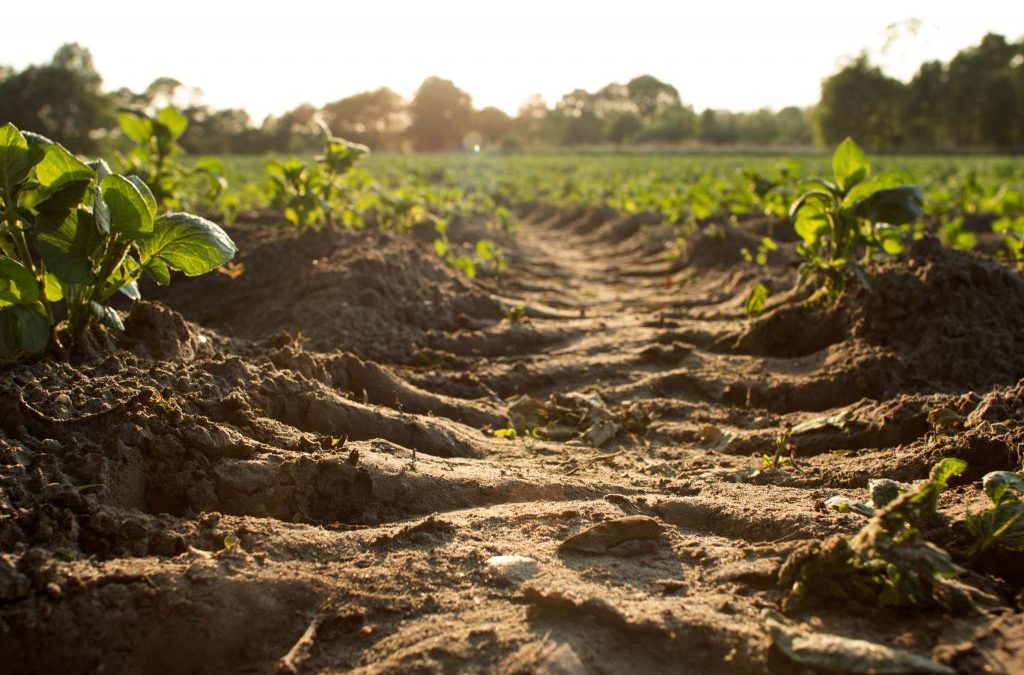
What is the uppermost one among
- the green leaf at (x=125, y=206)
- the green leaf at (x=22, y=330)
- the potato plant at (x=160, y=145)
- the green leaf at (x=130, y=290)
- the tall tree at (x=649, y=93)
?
the tall tree at (x=649, y=93)

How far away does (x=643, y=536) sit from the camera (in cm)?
214

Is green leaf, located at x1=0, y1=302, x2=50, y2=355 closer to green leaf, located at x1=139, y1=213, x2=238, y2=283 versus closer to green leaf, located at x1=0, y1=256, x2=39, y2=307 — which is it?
green leaf, located at x1=0, y1=256, x2=39, y2=307

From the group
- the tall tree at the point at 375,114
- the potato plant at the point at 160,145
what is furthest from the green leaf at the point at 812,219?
the tall tree at the point at 375,114

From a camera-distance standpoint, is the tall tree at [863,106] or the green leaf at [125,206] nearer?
the green leaf at [125,206]

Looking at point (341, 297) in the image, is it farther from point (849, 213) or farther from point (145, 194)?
point (849, 213)

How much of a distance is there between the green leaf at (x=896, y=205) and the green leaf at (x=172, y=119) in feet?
15.5

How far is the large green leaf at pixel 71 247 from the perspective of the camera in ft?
8.17

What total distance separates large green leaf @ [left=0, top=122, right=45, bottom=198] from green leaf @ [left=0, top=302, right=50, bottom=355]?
→ 0.46 metres

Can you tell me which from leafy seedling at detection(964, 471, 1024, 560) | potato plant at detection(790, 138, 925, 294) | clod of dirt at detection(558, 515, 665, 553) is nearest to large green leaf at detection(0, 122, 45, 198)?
clod of dirt at detection(558, 515, 665, 553)

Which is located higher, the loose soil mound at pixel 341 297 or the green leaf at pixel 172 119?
the green leaf at pixel 172 119

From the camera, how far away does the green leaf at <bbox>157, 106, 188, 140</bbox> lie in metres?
5.56

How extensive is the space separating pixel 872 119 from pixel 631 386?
203ft

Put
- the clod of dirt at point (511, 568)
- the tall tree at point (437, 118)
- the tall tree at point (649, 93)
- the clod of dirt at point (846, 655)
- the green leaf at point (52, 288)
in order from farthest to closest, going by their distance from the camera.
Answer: the tall tree at point (649, 93) < the tall tree at point (437, 118) < the green leaf at point (52, 288) < the clod of dirt at point (511, 568) < the clod of dirt at point (846, 655)

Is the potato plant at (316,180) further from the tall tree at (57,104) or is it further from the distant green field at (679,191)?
the tall tree at (57,104)
